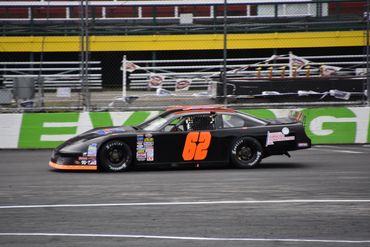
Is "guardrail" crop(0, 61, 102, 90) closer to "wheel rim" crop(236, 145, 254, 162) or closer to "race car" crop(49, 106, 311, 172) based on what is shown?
"race car" crop(49, 106, 311, 172)

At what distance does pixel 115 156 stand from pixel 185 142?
3.95 ft

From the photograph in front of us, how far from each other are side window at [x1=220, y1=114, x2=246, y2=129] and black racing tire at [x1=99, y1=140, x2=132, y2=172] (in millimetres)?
1724

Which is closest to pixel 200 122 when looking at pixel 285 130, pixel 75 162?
pixel 285 130

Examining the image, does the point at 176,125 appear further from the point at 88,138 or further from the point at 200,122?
the point at 88,138

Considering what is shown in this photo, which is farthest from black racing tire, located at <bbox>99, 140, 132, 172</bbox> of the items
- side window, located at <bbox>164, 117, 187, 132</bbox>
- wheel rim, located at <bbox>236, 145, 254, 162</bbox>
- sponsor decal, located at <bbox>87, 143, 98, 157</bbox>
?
wheel rim, located at <bbox>236, 145, 254, 162</bbox>

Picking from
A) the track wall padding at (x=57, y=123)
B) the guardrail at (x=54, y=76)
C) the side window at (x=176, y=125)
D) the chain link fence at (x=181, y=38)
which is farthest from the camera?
the chain link fence at (x=181, y=38)

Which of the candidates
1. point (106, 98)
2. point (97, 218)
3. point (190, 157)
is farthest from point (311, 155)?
point (97, 218)

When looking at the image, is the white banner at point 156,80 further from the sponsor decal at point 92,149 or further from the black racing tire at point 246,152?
the sponsor decal at point 92,149

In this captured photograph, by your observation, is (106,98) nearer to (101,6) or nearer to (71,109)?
(71,109)

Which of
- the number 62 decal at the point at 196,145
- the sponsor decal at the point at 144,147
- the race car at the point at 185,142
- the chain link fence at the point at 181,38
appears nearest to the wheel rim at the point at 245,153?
the race car at the point at 185,142

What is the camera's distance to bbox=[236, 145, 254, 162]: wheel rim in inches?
473

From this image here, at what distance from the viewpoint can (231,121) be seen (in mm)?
12055

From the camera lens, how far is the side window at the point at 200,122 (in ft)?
38.8

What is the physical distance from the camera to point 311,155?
1446 centimetres
